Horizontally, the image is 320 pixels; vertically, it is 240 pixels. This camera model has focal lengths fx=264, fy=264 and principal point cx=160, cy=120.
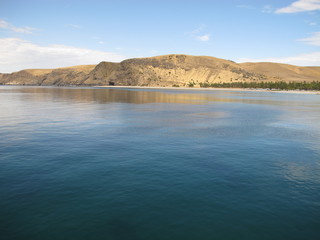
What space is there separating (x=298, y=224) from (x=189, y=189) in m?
7.05

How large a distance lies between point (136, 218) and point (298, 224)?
9035mm

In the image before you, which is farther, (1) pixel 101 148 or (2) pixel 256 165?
(1) pixel 101 148

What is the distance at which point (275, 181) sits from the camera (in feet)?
67.5

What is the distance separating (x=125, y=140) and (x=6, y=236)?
20.8m

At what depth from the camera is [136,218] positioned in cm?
1502

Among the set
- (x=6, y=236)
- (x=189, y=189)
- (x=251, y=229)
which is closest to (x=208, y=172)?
(x=189, y=189)

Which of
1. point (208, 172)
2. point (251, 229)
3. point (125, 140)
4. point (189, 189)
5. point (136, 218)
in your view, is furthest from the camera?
point (125, 140)

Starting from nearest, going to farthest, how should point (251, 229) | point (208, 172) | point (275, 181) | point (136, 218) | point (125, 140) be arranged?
point (251, 229)
point (136, 218)
point (275, 181)
point (208, 172)
point (125, 140)

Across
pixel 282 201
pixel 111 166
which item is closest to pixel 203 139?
pixel 111 166

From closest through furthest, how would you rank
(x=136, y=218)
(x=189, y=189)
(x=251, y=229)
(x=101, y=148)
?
(x=251, y=229)
(x=136, y=218)
(x=189, y=189)
(x=101, y=148)

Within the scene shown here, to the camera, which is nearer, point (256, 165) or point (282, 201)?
point (282, 201)

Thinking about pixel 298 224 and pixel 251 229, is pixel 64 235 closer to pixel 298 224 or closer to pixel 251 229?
pixel 251 229

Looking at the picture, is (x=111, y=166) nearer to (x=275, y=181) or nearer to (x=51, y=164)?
(x=51, y=164)

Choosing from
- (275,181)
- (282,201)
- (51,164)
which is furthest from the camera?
(51,164)
